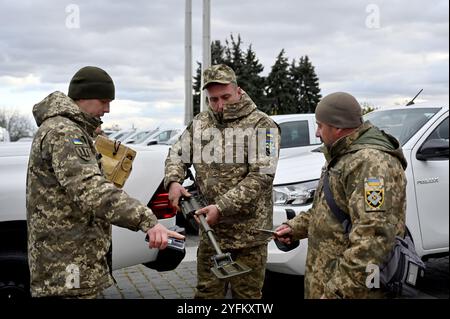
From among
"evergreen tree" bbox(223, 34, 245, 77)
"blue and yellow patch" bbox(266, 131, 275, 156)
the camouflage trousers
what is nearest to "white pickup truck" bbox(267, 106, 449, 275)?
the camouflage trousers

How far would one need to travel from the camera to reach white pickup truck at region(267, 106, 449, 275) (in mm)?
4680

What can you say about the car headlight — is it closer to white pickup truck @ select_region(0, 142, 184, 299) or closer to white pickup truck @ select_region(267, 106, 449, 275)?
white pickup truck @ select_region(267, 106, 449, 275)

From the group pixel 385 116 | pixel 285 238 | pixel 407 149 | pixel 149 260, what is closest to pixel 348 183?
pixel 285 238

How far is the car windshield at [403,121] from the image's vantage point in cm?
522

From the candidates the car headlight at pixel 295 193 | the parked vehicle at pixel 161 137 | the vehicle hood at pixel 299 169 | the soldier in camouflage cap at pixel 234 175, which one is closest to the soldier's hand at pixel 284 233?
the soldier in camouflage cap at pixel 234 175

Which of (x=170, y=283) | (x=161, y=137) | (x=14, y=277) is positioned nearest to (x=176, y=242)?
(x=14, y=277)

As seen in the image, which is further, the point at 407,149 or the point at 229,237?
the point at 407,149

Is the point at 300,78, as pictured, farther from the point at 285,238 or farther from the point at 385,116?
the point at 285,238

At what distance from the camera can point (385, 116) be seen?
18.9 ft

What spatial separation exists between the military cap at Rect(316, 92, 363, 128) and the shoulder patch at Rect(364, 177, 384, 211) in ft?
1.16

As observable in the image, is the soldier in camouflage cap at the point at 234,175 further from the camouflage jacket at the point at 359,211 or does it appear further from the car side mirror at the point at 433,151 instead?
the car side mirror at the point at 433,151

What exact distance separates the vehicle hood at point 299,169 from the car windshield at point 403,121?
2.42 ft

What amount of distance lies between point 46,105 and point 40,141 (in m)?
0.21

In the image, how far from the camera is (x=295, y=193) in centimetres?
477
